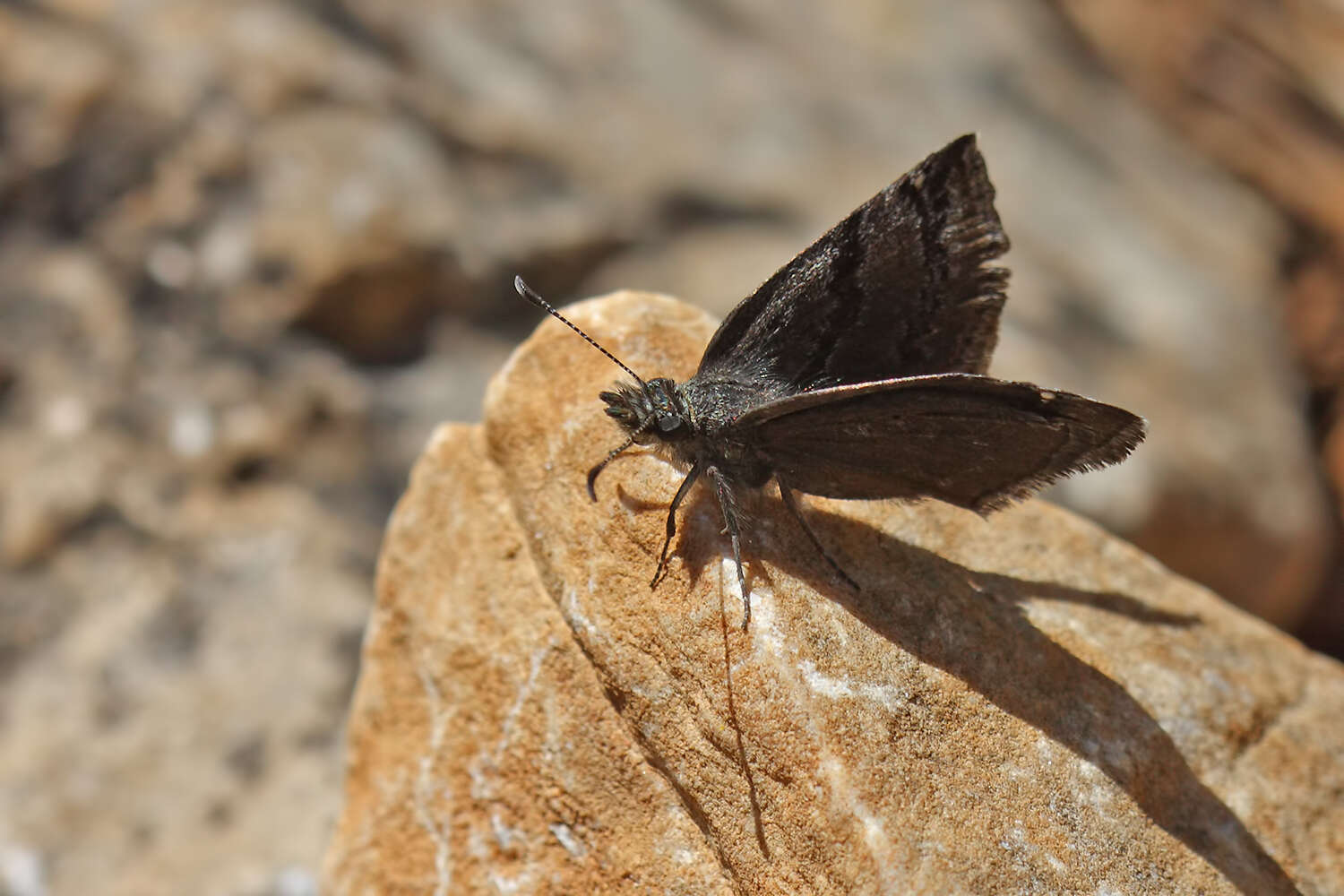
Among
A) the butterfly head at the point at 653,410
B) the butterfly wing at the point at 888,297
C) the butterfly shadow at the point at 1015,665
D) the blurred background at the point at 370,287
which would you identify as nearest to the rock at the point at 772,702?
the butterfly shadow at the point at 1015,665

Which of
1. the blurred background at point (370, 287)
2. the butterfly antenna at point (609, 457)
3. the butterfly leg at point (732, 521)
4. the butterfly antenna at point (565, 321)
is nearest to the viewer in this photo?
the butterfly leg at point (732, 521)

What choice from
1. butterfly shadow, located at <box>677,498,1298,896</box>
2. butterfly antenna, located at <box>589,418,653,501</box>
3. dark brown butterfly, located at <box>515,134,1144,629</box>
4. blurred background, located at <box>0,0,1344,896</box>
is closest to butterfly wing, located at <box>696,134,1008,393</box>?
dark brown butterfly, located at <box>515,134,1144,629</box>

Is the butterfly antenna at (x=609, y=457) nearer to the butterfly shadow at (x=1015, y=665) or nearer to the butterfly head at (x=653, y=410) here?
the butterfly head at (x=653, y=410)

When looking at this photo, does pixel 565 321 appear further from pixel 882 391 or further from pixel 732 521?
pixel 882 391

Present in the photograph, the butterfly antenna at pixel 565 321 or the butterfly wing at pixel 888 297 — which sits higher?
the butterfly wing at pixel 888 297

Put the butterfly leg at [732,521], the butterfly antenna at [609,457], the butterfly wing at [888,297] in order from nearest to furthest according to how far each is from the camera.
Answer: the butterfly leg at [732,521] < the butterfly antenna at [609,457] < the butterfly wing at [888,297]

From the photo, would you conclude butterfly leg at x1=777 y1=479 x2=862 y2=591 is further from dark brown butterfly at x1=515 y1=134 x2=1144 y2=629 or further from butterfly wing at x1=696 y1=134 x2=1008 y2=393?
butterfly wing at x1=696 y1=134 x2=1008 y2=393
